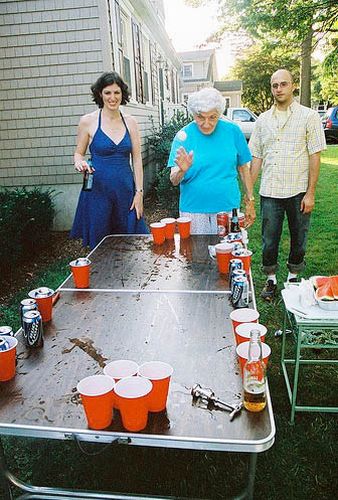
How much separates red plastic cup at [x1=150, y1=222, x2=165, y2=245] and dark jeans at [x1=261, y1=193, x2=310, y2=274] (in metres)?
1.10

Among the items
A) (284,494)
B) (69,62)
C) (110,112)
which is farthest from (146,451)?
(69,62)

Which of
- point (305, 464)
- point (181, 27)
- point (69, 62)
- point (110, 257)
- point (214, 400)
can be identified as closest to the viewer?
point (214, 400)

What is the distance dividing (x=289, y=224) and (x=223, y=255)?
146 cm

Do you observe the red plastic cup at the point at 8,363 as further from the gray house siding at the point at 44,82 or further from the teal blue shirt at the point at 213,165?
the gray house siding at the point at 44,82

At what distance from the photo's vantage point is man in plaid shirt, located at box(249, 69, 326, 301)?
11.1 ft

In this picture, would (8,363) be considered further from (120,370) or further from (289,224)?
Answer: (289,224)

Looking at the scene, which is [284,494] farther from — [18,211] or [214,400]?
[18,211]

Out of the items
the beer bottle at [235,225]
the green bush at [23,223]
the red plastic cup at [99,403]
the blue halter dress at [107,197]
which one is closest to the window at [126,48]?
the green bush at [23,223]

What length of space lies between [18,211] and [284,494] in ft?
14.3

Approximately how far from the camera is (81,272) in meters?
2.39

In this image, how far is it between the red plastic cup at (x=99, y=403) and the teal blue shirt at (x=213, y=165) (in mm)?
2013

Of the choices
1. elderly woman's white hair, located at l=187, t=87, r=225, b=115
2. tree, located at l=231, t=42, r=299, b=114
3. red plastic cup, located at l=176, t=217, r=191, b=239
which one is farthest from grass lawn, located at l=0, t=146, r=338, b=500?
tree, located at l=231, t=42, r=299, b=114

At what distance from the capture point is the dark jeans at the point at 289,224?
142 inches

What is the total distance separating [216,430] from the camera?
130cm
